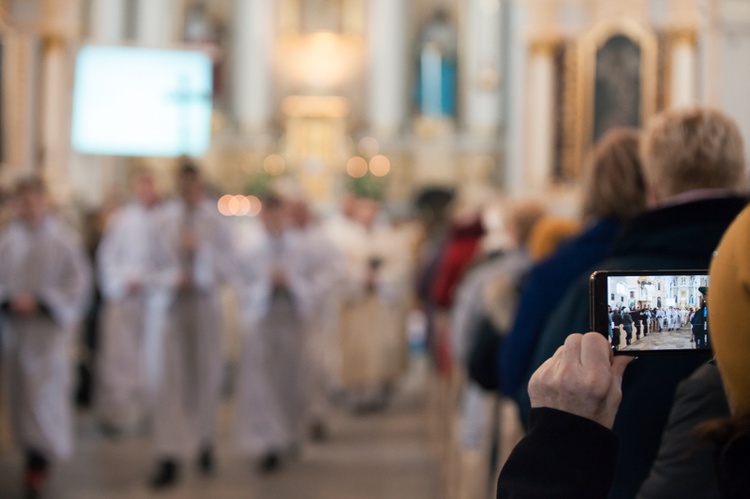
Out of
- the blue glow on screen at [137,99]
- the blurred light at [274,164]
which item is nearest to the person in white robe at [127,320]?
the blue glow on screen at [137,99]

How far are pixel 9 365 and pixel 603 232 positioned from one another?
4.58 meters

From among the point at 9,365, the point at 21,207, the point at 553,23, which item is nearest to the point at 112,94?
the point at 21,207

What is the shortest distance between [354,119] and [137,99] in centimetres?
1849

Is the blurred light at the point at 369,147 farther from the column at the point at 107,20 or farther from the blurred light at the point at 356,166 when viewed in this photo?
the column at the point at 107,20

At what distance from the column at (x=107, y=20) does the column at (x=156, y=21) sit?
2.45m

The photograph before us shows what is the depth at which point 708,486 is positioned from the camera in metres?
1.80

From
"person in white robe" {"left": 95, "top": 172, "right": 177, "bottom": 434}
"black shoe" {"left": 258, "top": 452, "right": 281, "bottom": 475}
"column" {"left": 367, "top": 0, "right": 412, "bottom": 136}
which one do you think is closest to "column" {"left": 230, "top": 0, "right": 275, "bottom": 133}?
"column" {"left": 367, "top": 0, "right": 412, "bottom": 136}

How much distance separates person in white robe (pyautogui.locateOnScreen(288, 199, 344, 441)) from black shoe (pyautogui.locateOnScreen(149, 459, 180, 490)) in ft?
4.94

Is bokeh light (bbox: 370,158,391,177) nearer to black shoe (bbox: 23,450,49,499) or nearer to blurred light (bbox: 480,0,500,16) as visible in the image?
blurred light (bbox: 480,0,500,16)

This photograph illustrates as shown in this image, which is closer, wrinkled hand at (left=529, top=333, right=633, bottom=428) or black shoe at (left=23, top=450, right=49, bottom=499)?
wrinkled hand at (left=529, top=333, right=633, bottom=428)

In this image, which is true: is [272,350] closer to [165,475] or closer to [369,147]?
[165,475]

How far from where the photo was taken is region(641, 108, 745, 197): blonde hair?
7.72 feet

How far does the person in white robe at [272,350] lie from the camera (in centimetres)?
775

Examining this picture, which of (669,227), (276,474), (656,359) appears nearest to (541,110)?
(276,474)
